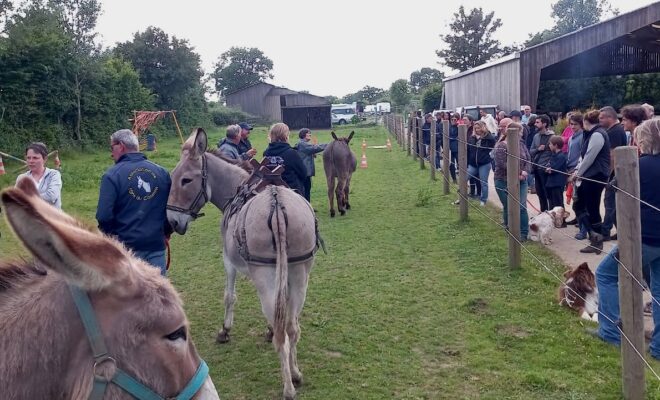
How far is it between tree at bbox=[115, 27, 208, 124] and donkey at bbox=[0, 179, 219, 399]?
4104cm

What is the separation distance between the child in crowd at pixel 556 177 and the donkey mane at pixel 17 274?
8908 millimetres

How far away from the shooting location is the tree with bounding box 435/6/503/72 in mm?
62344

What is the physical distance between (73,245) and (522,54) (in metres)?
20.3

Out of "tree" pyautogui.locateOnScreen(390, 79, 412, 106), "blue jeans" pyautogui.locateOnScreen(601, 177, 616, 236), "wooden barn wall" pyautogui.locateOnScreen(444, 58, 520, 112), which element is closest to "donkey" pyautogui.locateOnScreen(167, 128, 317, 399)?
"blue jeans" pyautogui.locateOnScreen(601, 177, 616, 236)

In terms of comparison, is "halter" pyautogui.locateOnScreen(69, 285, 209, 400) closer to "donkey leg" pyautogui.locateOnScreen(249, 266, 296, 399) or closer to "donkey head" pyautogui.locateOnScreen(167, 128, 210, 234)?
"donkey leg" pyautogui.locateOnScreen(249, 266, 296, 399)

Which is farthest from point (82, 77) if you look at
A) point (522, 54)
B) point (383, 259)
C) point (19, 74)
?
point (383, 259)

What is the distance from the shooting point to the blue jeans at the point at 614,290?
15.0 feet

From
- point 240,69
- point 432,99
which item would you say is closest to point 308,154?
point 432,99

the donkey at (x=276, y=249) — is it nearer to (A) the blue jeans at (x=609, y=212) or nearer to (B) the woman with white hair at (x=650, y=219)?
(B) the woman with white hair at (x=650, y=219)

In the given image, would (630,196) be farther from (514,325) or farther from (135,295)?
(135,295)

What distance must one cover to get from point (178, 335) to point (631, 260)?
10.9 ft

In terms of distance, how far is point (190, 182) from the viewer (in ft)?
18.9

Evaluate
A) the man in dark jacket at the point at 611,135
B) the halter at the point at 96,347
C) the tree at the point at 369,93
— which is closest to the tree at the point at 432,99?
the man in dark jacket at the point at 611,135

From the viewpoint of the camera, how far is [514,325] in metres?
5.75
